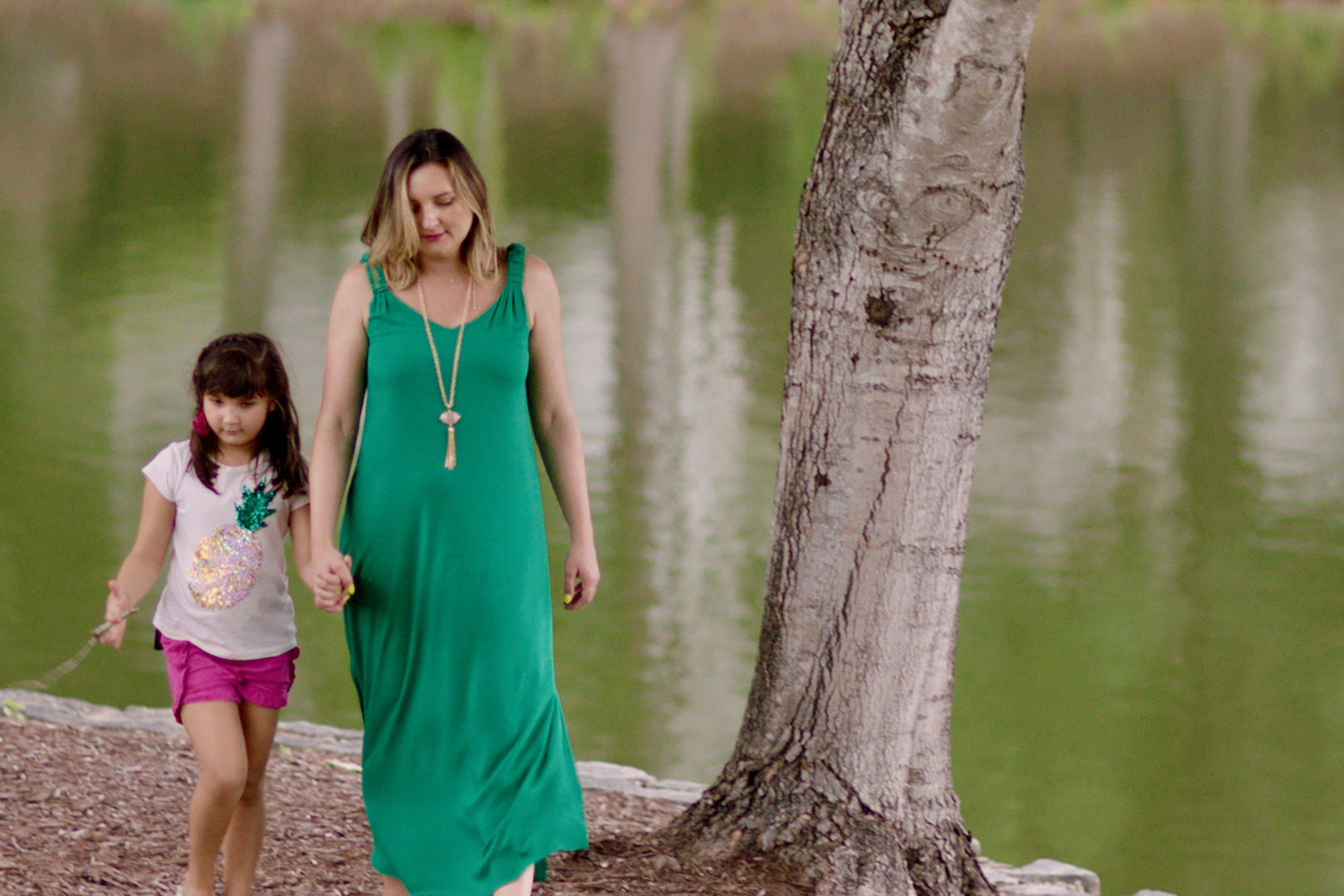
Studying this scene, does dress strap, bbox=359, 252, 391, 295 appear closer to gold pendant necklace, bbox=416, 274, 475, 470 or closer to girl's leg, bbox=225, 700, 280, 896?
gold pendant necklace, bbox=416, 274, 475, 470

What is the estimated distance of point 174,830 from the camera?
3.84 meters

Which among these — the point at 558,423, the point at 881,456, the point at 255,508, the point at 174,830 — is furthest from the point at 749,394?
the point at 255,508

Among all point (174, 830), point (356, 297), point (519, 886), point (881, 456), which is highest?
point (356, 297)

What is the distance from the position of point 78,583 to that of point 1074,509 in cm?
471

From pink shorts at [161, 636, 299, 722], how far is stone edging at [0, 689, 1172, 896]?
1.51 metres

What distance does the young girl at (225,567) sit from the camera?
303cm

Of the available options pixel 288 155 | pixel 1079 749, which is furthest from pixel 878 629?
pixel 288 155

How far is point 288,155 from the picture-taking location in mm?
18859

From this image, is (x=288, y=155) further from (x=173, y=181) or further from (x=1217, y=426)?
(x=1217, y=426)

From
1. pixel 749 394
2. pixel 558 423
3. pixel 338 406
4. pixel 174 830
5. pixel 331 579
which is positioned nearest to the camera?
pixel 331 579

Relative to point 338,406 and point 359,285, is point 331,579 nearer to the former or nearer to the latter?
point 338,406

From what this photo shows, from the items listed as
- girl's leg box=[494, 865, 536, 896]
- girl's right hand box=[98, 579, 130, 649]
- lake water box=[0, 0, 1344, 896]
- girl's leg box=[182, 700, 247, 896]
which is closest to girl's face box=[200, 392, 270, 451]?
girl's right hand box=[98, 579, 130, 649]

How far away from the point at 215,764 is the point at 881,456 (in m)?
1.42

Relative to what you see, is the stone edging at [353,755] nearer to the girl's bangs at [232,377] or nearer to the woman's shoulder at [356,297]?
the girl's bangs at [232,377]
